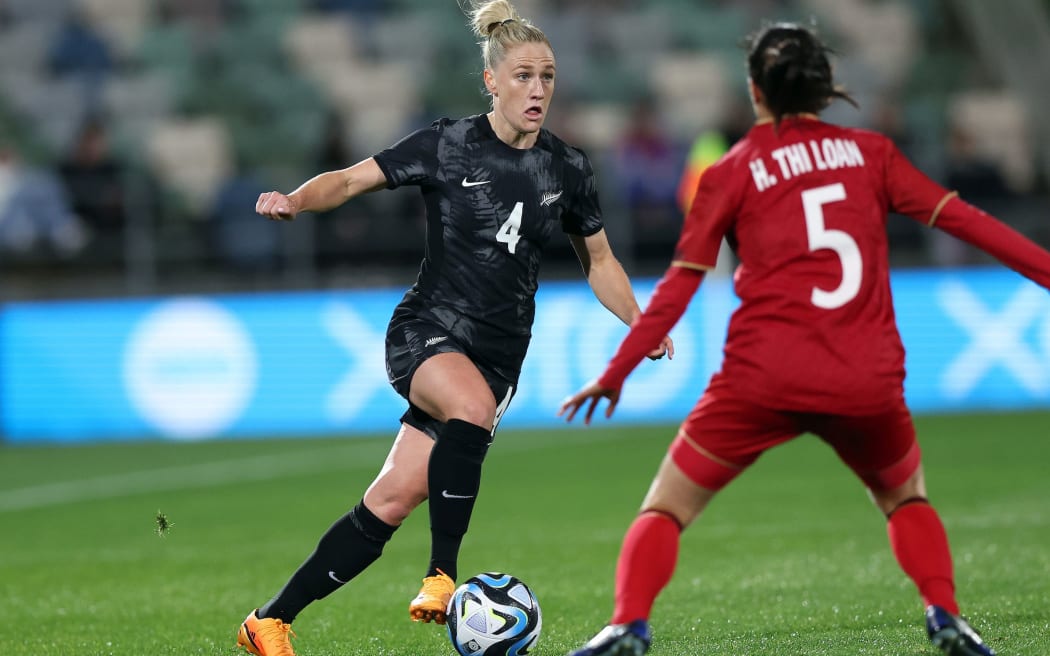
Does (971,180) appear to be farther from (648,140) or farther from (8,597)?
(8,597)

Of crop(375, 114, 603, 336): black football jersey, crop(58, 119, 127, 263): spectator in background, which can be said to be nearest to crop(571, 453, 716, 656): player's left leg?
Answer: crop(375, 114, 603, 336): black football jersey

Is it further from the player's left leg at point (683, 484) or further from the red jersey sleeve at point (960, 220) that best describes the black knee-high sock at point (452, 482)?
the red jersey sleeve at point (960, 220)

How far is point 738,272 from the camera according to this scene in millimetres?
4547

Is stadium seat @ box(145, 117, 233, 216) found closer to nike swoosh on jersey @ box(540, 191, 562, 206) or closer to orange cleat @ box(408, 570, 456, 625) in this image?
nike swoosh on jersey @ box(540, 191, 562, 206)

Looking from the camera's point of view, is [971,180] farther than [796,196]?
Yes

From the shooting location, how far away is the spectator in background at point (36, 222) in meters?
15.4

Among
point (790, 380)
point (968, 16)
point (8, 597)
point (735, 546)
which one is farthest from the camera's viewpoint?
point (968, 16)

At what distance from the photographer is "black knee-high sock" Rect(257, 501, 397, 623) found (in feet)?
17.5

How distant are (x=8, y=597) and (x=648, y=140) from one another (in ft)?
32.8

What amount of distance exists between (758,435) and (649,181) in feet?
37.7

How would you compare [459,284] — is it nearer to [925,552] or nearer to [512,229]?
[512,229]

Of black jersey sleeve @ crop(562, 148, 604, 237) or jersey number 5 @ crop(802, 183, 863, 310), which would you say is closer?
jersey number 5 @ crop(802, 183, 863, 310)

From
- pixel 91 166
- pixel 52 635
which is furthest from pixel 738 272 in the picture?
pixel 91 166

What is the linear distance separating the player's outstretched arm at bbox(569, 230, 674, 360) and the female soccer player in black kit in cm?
Answer: 4
